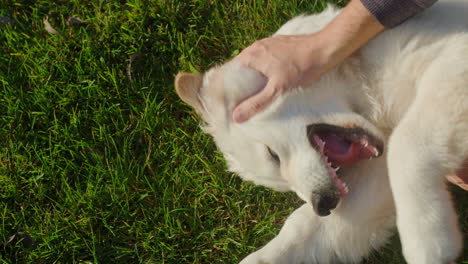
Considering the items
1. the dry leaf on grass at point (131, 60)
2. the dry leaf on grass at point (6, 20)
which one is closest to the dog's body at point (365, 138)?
the dry leaf on grass at point (131, 60)

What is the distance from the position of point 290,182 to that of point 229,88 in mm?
627

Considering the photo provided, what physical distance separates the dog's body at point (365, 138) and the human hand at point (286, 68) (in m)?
0.05

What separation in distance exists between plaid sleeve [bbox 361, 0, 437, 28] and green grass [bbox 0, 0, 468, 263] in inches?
48.0

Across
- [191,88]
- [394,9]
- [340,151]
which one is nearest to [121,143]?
[191,88]

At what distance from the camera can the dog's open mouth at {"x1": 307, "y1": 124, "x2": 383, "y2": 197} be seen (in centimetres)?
243

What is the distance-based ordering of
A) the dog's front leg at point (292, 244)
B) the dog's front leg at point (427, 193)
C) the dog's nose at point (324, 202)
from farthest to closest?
the dog's front leg at point (292, 244), the dog's nose at point (324, 202), the dog's front leg at point (427, 193)

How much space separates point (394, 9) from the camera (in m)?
2.34

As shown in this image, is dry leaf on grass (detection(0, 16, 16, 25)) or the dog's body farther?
dry leaf on grass (detection(0, 16, 16, 25))

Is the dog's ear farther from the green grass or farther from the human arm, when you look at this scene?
the green grass

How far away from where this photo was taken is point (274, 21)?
143 inches

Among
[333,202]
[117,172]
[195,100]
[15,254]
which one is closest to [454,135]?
[333,202]

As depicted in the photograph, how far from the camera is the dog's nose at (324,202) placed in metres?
2.42

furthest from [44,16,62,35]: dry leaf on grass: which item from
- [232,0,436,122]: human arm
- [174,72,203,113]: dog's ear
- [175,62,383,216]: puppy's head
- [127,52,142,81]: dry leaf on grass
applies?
[232,0,436,122]: human arm

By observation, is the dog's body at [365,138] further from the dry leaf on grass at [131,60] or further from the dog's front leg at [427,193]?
the dry leaf on grass at [131,60]
